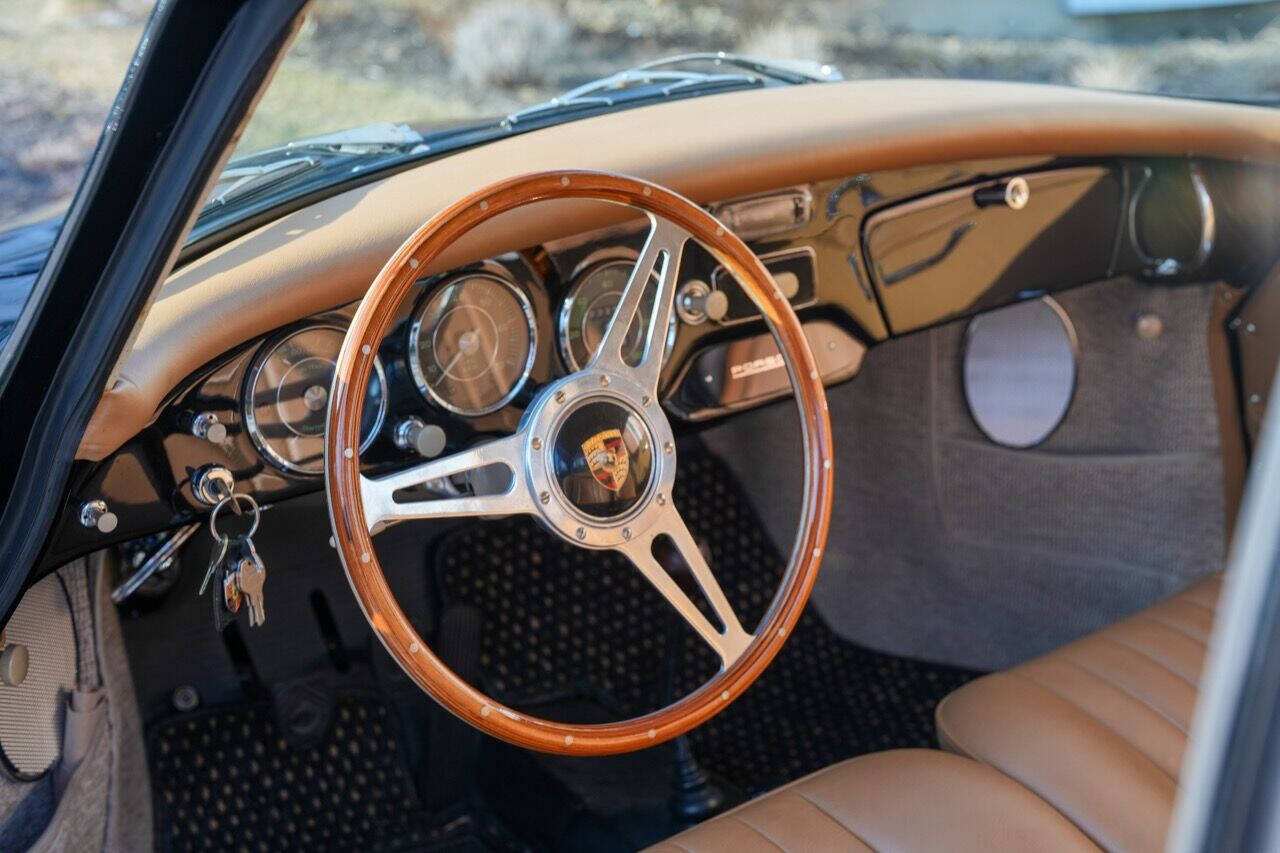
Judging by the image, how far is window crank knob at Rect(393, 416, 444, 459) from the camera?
4.61 feet

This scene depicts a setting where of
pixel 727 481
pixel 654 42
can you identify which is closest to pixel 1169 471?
pixel 727 481

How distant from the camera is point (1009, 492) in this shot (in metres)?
2.41

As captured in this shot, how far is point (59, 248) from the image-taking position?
1108mm

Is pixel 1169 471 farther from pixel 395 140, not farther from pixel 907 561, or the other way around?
pixel 395 140

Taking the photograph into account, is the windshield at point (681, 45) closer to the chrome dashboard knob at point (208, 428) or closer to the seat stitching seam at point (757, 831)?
the seat stitching seam at point (757, 831)

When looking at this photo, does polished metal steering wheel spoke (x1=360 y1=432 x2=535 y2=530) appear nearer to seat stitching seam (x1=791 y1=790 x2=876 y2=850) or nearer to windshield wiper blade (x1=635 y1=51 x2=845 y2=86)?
seat stitching seam (x1=791 y1=790 x2=876 y2=850)

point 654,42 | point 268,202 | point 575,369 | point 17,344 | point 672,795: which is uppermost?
point 654,42

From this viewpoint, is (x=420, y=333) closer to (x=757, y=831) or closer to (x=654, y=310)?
(x=654, y=310)

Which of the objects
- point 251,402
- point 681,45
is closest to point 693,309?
point 251,402

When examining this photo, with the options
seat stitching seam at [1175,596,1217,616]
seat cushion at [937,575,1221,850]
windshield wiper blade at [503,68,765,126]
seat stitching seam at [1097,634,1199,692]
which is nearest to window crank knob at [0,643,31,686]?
windshield wiper blade at [503,68,765,126]

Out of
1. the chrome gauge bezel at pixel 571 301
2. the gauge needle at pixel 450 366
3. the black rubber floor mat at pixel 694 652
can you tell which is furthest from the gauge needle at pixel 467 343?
the black rubber floor mat at pixel 694 652

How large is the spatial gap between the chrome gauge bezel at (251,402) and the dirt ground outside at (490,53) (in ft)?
9.23

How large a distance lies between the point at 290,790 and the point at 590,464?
3.16ft

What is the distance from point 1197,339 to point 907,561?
694 millimetres
